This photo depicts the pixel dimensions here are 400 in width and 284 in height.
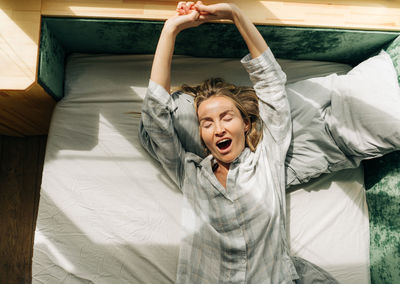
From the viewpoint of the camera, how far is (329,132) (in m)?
1.33

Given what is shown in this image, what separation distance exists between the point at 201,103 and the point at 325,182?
70 cm

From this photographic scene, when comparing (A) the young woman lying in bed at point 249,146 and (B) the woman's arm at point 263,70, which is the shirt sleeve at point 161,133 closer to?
(A) the young woman lying in bed at point 249,146

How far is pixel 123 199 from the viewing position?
4.43ft

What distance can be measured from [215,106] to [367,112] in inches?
24.9

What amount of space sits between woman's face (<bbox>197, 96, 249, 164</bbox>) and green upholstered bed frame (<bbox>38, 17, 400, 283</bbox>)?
37 cm

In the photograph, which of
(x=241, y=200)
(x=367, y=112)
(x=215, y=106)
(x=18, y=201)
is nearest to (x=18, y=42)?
(x=215, y=106)

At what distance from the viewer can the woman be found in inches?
47.4

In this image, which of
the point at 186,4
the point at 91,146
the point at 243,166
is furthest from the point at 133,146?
the point at 186,4

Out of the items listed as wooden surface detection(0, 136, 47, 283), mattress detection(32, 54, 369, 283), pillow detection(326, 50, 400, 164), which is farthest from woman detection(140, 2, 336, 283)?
wooden surface detection(0, 136, 47, 283)

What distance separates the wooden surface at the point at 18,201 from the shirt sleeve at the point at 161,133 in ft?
2.79

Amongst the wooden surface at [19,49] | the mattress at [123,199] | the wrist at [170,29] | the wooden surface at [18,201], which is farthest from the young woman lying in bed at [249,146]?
the wooden surface at [18,201]

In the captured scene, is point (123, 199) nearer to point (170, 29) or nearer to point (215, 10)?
point (170, 29)

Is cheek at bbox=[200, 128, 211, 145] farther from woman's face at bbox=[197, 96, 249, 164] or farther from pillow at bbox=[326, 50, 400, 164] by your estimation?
pillow at bbox=[326, 50, 400, 164]

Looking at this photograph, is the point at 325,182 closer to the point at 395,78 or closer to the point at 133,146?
the point at 395,78
